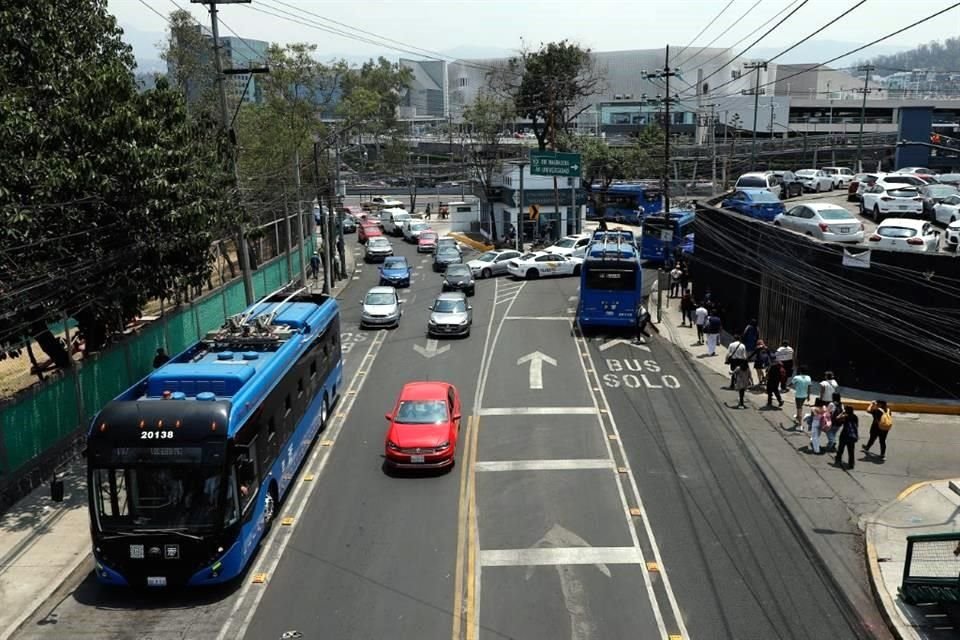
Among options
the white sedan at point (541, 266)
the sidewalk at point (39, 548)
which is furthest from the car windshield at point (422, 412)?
the white sedan at point (541, 266)

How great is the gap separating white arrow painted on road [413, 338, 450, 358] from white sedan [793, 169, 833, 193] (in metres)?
29.5

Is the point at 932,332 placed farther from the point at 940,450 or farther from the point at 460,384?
the point at 460,384

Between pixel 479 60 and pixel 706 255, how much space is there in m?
118

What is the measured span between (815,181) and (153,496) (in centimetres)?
4749

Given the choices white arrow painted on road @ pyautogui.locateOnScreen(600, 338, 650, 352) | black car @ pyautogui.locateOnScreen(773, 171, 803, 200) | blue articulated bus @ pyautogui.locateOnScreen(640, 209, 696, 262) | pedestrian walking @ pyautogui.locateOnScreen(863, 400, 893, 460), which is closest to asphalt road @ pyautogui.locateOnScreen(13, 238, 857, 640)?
pedestrian walking @ pyautogui.locateOnScreen(863, 400, 893, 460)

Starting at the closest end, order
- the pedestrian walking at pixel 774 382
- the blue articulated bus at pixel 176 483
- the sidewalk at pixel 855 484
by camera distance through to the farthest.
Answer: the blue articulated bus at pixel 176 483 → the sidewalk at pixel 855 484 → the pedestrian walking at pixel 774 382

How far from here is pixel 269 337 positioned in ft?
59.7

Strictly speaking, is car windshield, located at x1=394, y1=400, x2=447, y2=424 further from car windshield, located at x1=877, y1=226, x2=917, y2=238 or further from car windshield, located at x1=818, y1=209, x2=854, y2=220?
car windshield, located at x1=818, y1=209, x2=854, y2=220

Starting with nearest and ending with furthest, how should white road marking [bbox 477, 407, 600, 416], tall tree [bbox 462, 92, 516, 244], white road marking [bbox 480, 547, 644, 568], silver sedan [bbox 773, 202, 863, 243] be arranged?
1. white road marking [bbox 480, 547, 644, 568]
2. white road marking [bbox 477, 407, 600, 416]
3. silver sedan [bbox 773, 202, 863, 243]
4. tall tree [bbox 462, 92, 516, 244]

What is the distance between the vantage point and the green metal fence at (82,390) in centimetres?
1828

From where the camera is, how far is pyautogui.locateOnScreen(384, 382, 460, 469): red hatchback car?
61.5 feet

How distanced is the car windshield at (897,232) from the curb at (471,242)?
35.5 meters

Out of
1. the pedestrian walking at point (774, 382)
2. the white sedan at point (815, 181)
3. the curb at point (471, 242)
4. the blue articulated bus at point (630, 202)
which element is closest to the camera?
the pedestrian walking at point (774, 382)

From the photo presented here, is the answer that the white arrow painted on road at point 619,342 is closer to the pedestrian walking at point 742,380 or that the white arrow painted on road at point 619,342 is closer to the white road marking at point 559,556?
the pedestrian walking at point 742,380
